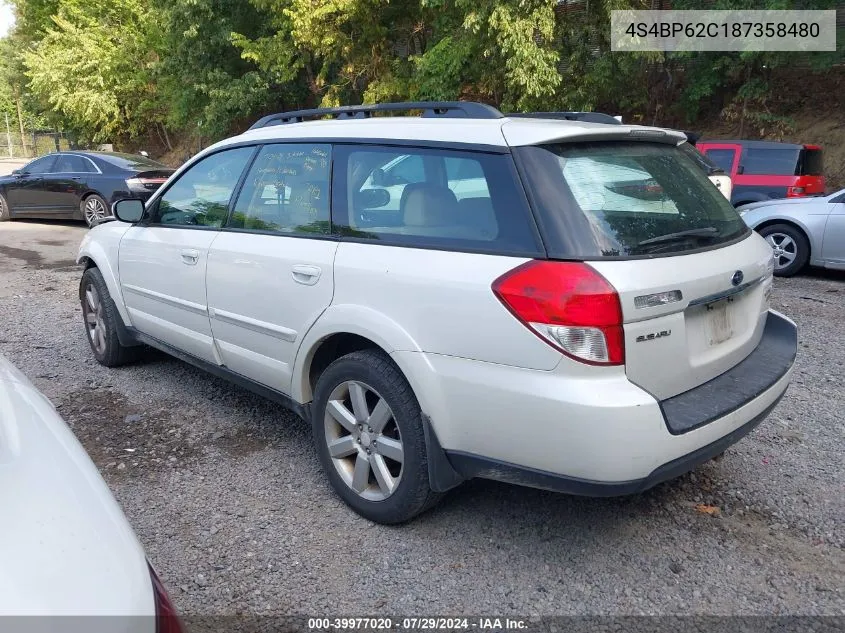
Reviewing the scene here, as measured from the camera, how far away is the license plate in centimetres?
272

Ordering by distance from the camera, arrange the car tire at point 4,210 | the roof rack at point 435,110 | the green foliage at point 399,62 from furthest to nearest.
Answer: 1. the car tire at point 4,210
2. the green foliage at point 399,62
3. the roof rack at point 435,110

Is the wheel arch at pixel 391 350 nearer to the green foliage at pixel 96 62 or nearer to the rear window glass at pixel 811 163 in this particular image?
the rear window glass at pixel 811 163

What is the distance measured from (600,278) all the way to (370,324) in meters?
0.97

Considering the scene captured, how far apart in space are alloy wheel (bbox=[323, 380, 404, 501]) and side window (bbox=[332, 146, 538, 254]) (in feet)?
2.34

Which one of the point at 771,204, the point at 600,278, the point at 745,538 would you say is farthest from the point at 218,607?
the point at 771,204

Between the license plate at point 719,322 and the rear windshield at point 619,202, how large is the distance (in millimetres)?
252

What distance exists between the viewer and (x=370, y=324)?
9.36ft

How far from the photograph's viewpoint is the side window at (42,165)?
13.2m

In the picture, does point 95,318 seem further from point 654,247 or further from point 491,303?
point 654,247

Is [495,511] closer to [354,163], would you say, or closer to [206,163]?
[354,163]

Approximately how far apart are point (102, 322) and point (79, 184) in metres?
8.84

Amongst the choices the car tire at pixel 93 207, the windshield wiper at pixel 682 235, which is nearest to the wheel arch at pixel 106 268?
the windshield wiper at pixel 682 235

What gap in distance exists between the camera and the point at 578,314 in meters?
2.36

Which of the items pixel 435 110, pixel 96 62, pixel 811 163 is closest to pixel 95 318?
pixel 435 110
